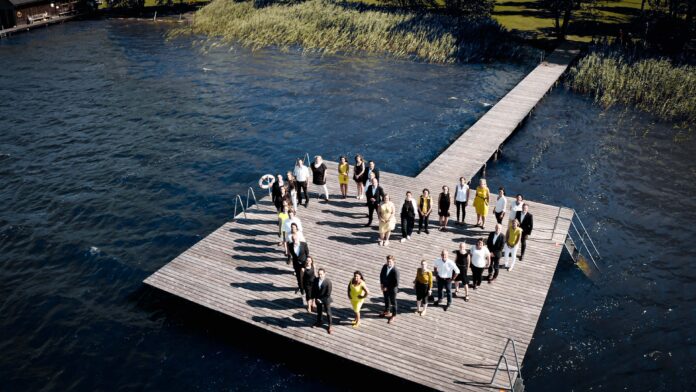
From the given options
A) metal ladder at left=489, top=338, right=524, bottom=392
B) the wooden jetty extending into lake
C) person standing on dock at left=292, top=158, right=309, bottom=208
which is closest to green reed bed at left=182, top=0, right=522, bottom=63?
the wooden jetty extending into lake

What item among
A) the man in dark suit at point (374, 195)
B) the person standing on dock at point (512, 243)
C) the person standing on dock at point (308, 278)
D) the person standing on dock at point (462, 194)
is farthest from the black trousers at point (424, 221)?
the person standing on dock at point (308, 278)

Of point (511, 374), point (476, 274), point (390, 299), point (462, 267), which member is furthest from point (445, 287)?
point (511, 374)

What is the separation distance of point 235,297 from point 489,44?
40954mm

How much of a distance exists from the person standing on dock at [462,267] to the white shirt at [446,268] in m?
0.50

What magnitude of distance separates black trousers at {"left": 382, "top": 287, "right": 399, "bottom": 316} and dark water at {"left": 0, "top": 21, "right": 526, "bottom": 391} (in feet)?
6.94

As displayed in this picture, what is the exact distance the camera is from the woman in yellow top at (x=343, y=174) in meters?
22.9

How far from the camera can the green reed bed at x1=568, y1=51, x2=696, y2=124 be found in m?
37.1

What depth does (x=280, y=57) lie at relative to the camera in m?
53.2

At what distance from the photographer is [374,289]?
18.9m

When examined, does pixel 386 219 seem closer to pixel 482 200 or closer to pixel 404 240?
pixel 404 240

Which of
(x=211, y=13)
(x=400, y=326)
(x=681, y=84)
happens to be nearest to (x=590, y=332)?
(x=400, y=326)

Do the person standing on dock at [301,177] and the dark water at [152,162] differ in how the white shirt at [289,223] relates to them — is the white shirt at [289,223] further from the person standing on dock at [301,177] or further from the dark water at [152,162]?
the person standing on dock at [301,177]

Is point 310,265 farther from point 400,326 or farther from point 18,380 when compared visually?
point 18,380

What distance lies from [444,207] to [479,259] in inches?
151
